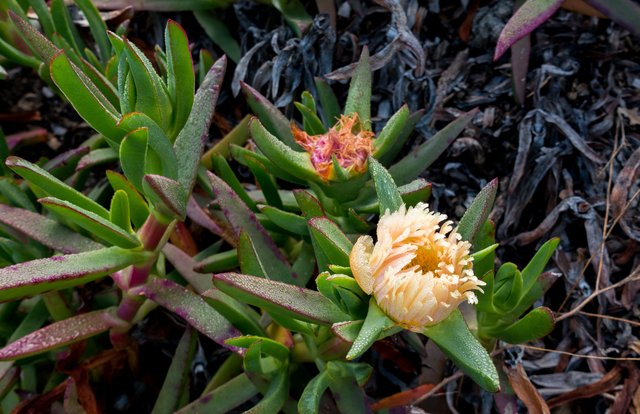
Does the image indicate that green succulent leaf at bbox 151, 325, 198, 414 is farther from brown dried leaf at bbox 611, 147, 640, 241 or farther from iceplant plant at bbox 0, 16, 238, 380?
brown dried leaf at bbox 611, 147, 640, 241

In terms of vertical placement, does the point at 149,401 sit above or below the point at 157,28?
below

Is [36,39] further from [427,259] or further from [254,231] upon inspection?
[427,259]

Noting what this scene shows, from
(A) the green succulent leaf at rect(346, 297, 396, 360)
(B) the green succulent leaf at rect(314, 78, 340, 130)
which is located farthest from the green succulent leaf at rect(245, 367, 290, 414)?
(B) the green succulent leaf at rect(314, 78, 340, 130)

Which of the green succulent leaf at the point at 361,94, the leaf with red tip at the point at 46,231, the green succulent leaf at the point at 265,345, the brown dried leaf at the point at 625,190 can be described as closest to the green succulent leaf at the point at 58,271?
the leaf with red tip at the point at 46,231

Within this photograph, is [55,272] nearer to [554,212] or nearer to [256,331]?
[256,331]

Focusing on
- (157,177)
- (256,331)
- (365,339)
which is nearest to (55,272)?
(157,177)

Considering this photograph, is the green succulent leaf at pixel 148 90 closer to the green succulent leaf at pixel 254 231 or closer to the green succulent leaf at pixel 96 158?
the green succulent leaf at pixel 254 231

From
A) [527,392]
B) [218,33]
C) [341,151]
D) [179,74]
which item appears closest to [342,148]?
[341,151]
